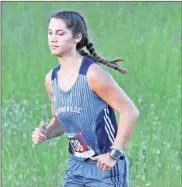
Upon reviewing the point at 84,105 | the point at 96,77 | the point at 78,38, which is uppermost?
the point at 78,38

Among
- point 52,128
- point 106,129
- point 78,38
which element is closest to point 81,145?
point 106,129

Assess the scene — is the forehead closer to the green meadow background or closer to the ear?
the ear

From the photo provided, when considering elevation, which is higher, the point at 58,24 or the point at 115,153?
the point at 58,24

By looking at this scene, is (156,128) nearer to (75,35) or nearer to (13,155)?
(13,155)

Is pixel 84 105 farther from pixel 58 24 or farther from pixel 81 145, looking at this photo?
pixel 58 24

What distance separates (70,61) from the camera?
16.0 ft

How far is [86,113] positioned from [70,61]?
11.6 inches

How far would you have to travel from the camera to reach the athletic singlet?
482cm

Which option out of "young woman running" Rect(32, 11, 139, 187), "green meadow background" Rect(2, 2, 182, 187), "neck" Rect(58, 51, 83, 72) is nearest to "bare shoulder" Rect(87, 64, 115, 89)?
"young woman running" Rect(32, 11, 139, 187)

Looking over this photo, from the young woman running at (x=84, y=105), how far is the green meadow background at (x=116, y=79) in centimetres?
164

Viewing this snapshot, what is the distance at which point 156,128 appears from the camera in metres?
7.14

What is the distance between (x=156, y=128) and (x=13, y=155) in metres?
1.15

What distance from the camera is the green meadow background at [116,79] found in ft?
22.2

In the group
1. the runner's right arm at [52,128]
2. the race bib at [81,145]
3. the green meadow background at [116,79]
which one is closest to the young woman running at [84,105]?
the race bib at [81,145]
